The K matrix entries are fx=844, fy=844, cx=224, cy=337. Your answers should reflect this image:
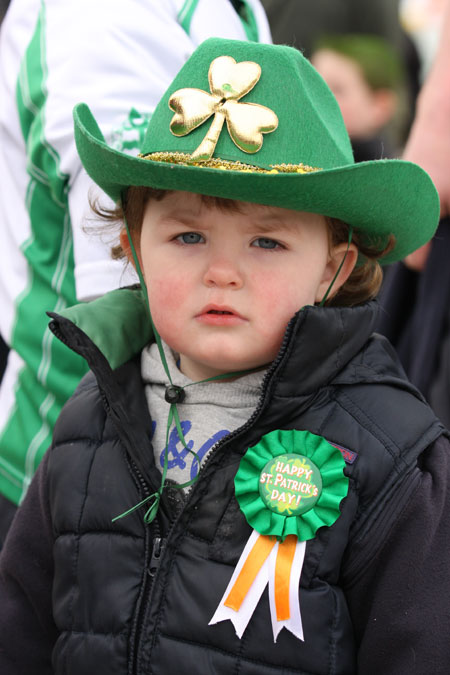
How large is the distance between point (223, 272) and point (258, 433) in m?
0.30

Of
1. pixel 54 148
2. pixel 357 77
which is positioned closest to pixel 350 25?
pixel 357 77

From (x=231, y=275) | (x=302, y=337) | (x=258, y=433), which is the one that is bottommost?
(x=258, y=433)

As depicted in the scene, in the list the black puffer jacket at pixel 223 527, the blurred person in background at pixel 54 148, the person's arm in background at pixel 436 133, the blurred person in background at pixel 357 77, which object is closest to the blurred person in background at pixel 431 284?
the person's arm in background at pixel 436 133

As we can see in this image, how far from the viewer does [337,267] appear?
64.4 inches

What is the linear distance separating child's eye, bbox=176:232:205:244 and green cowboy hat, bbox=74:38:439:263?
10 cm

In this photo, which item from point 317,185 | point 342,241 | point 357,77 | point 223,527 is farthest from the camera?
point 357,77

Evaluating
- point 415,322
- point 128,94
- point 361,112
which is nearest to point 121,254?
point 128,94

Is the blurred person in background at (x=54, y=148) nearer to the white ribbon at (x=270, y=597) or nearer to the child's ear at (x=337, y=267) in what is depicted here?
the child's ear at (x=337, y=267)

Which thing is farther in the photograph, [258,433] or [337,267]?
[337,267]

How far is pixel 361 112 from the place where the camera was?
5352 millimetres

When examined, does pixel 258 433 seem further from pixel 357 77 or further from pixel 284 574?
pixel 357 77

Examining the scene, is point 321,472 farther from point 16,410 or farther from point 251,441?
point 16,410

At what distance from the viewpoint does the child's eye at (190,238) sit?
1.53 m

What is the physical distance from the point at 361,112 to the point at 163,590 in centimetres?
439
